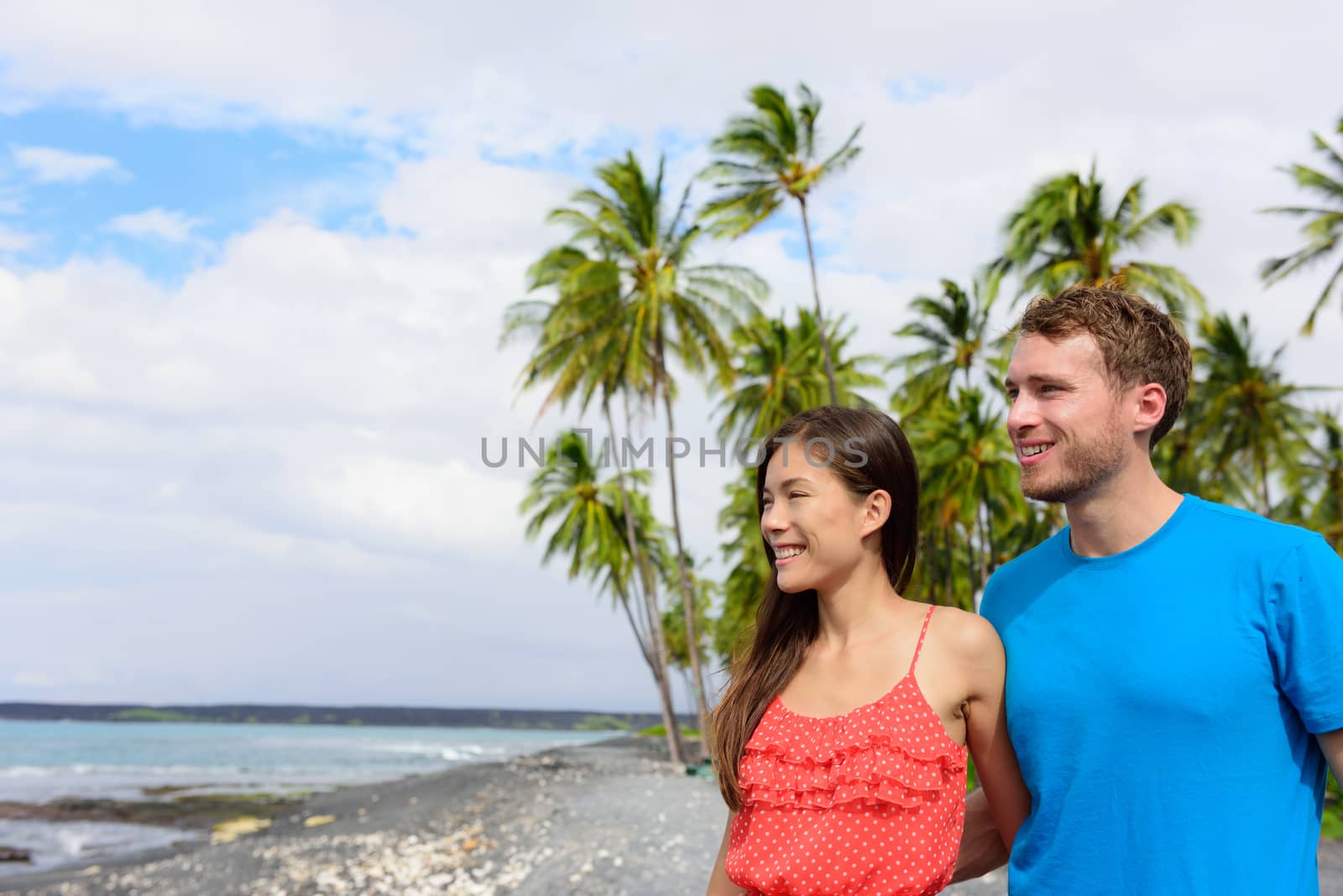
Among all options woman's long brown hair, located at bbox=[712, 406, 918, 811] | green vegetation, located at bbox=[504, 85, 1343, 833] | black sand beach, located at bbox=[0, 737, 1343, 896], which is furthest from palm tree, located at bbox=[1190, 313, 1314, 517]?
woman's long brown hair, located at bbox=[712, 406, 918, 811]

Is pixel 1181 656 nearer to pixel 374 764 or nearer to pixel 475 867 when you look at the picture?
pixel 475 867

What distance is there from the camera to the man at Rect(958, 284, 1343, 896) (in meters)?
1.75

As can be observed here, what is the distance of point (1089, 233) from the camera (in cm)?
2338

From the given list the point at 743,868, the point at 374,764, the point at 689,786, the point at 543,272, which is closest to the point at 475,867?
the point at 689,786

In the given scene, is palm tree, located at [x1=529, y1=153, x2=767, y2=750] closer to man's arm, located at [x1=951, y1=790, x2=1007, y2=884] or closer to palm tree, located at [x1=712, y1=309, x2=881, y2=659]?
palm tree, located at [x1=712, y1=309, x2=881, y2=659]

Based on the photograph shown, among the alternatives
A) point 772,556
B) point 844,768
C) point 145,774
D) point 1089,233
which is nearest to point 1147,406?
point 772,556

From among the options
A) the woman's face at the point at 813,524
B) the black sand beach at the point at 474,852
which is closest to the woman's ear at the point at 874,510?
the woman's face at the point at 813,524

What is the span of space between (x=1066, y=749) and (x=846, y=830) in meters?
0.42

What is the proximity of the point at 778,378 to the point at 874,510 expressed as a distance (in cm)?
Result: 2894

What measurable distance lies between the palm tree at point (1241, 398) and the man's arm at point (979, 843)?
26000 mm

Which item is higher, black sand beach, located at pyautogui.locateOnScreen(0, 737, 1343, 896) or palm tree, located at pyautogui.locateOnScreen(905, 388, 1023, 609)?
palm tree, located at pyautogui.locateOnScreen(905, 388, 1023, 609)

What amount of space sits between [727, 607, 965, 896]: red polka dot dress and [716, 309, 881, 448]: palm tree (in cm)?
2660

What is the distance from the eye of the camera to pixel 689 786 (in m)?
21.9

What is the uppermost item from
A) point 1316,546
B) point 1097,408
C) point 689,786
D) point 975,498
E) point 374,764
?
point 975,498
